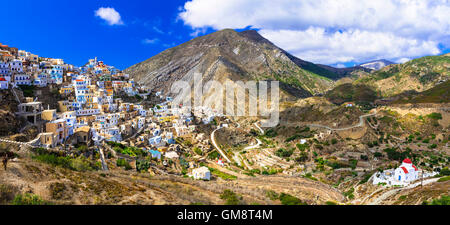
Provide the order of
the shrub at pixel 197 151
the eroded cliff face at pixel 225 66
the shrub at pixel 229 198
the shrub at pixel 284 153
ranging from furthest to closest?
the eroded cliff face at pixel 225 66, the shrub at pixel 284 153, the shrub at pixel 197 151, the shrub at pixel 229 198

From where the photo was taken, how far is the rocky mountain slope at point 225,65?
113562mm

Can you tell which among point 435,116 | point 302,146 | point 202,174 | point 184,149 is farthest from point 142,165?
point 435,116

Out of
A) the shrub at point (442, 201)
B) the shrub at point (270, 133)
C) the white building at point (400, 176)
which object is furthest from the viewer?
the shrub at point (270, 133)

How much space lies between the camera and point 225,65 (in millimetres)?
114812

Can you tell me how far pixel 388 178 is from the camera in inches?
1088

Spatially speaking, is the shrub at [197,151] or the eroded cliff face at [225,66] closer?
the shrub at [197,151]

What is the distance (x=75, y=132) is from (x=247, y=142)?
36.8 metres


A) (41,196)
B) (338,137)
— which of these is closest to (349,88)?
(338,137)

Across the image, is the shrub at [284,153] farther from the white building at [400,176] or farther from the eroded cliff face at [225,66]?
the eroded cliff face at [225,66]

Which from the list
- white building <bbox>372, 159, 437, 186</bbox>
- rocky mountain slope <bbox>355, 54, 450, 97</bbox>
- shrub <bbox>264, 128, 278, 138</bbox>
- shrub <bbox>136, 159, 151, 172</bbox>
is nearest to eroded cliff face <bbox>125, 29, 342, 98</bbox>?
rocky mountain slope <bbox>355, 54, 450, 97</bbox>

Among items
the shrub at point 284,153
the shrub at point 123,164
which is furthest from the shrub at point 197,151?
the shrub at point 123,164

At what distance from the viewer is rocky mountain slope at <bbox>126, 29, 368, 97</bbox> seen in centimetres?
11356

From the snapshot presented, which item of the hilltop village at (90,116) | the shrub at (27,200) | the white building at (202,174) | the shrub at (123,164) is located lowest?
the white building at (202,174)
